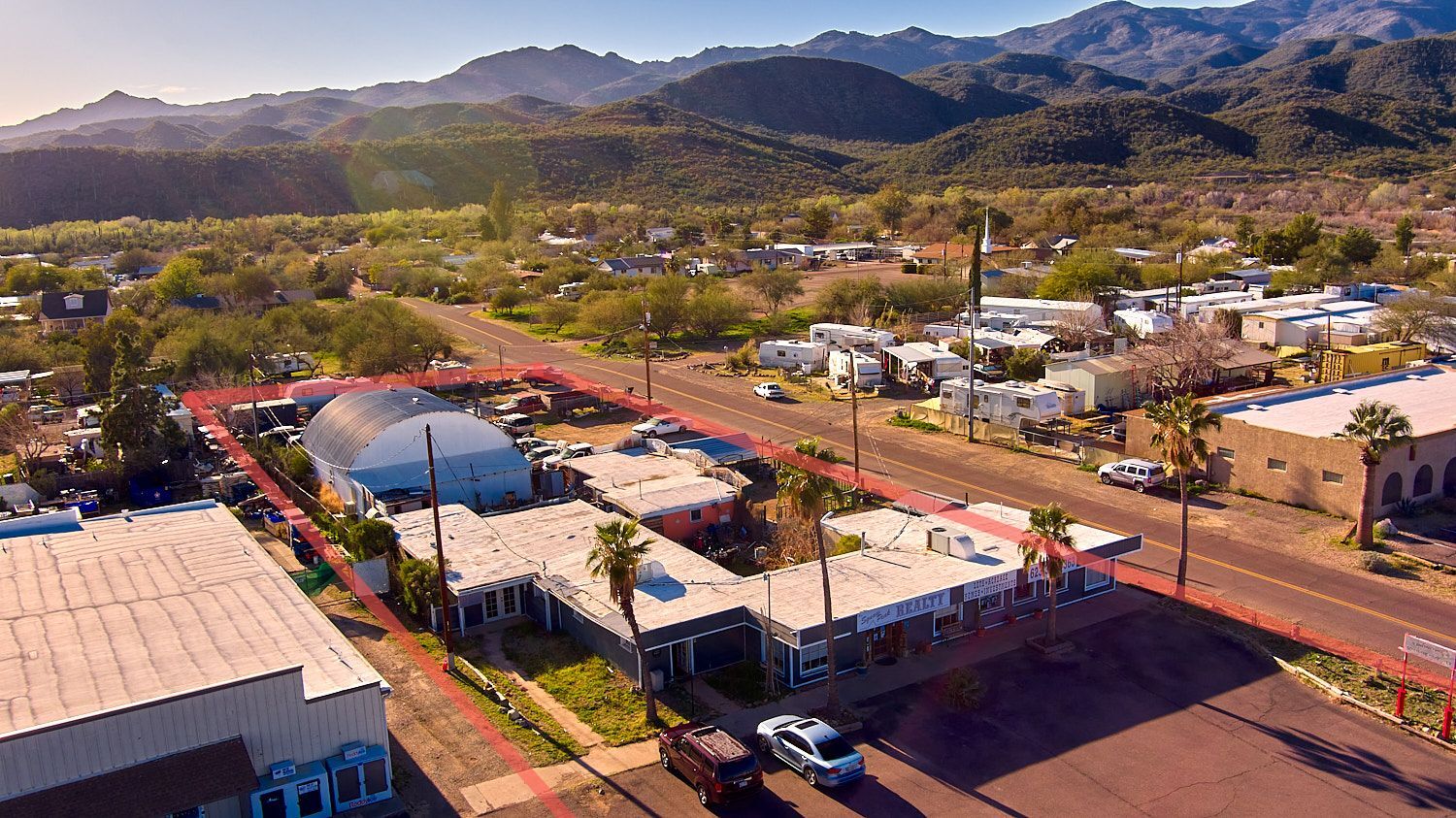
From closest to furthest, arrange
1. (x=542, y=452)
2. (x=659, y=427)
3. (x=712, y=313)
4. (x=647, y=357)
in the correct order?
(x=542, y=452), (x=659, y=427), (x=647, y=357), (x=712, y=313)

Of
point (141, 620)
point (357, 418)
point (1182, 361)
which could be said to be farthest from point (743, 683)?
point (1182, 361)

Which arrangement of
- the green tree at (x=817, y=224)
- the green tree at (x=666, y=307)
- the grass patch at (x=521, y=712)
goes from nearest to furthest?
the grass patch at (x=521, y=712) < the green tree at (x=666, y=307) < the green tree at (x=817, y=224)

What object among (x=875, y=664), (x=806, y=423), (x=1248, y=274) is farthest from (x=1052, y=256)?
(x=875, y=664)

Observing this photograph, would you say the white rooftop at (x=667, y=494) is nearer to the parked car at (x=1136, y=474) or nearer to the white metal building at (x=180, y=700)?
the white metal building at (x=180, y=700)

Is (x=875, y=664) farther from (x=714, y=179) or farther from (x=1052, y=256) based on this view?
(x=714, y=179)

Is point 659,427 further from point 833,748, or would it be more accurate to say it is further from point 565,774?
point 833,748

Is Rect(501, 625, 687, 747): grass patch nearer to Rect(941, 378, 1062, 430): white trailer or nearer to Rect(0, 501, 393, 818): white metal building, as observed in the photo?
Rect(0, 501, 393, 818): white metal building

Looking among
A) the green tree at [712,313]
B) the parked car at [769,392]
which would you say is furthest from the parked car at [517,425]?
the green tree at [712,313]
